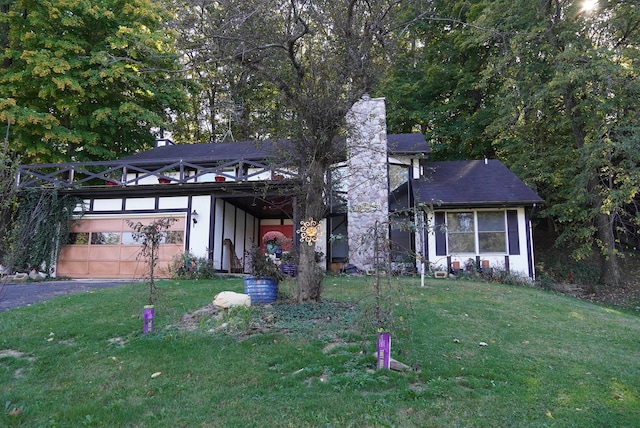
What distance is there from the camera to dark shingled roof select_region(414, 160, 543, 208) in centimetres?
1401

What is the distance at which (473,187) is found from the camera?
14.9 metres

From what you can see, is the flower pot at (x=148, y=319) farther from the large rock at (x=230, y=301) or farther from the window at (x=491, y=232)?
the window at (x=491, y=232)

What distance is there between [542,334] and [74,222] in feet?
48.0

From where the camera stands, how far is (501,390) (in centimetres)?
438

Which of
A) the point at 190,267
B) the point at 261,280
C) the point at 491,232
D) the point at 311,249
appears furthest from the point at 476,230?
the point at 190,267

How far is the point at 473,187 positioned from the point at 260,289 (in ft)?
31.8

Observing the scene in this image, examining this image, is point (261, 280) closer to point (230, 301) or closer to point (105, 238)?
point (230, 301)

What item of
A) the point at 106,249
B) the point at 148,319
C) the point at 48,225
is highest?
the point at 48,225

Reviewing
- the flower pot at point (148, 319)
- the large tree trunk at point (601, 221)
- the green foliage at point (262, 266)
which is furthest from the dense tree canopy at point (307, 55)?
the large tree trunk at point (601, 221)

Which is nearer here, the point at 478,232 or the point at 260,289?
the point at 260,289

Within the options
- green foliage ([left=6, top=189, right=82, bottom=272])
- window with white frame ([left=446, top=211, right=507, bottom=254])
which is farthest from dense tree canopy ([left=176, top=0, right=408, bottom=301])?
green foliage ([left=6, top=189, right=82, bottom=272])

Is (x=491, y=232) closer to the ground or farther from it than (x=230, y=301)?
farther from it

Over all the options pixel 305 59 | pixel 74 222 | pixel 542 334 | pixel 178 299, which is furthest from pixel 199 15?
pixel 74 222

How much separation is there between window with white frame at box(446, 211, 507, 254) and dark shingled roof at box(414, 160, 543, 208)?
53 centimetres
